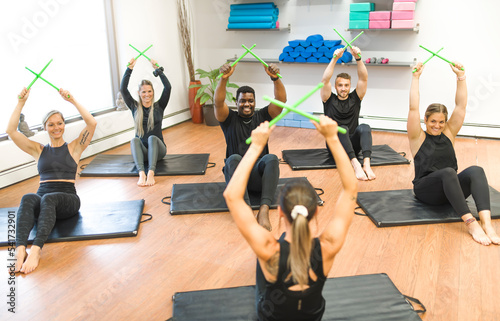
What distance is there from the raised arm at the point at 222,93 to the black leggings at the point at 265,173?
347 mm

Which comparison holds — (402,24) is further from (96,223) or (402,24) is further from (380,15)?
(96,223)

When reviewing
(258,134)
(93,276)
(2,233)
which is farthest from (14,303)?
(258,134)

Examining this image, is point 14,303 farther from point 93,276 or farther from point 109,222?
point 109,222

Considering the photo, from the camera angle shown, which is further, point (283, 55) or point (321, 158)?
point (283, 55)

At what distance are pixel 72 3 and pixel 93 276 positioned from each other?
349 centimetres

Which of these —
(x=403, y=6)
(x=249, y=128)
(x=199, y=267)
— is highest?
(x=403, y=6)

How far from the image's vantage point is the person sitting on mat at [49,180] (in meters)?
2.83

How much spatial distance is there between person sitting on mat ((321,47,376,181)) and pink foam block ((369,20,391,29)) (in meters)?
1.35

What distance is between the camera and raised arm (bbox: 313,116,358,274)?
1597 mm

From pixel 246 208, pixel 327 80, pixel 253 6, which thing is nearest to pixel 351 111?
pixel 327 80

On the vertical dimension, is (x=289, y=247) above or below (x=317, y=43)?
below

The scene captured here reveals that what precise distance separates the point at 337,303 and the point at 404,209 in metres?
1.39

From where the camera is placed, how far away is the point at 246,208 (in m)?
1.62

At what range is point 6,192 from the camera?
3975mm
